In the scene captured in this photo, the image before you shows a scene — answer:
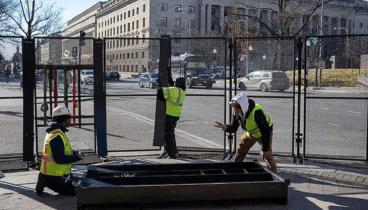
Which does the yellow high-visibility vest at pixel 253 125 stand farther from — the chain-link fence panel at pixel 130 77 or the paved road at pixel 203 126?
the chain-link fence panel at pixel 130 77

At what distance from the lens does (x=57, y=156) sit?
6.80 m

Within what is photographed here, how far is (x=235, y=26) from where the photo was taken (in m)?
66.1

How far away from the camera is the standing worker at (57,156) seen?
22.3 feet

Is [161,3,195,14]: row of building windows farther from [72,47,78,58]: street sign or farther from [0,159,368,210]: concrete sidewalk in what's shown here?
[0,159,368,210]: concrete sidewalk

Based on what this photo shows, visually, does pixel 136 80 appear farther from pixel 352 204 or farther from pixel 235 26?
pixel 235 26

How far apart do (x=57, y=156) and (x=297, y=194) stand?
373 centimetres

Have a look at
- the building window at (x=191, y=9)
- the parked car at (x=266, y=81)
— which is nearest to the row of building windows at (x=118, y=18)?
the building window at (x=191, y=9)

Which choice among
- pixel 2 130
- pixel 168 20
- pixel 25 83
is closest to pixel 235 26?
pixel 168 20

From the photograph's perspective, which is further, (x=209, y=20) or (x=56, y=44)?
(x=209, y=20)

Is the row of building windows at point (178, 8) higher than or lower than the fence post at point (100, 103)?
higher

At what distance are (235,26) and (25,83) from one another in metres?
58.8

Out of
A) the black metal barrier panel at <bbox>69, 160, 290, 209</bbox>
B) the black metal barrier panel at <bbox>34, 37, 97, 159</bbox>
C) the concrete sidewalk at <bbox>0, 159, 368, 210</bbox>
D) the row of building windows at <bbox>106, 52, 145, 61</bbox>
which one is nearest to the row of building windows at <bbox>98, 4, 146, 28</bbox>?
the row of building windows at <bbox>106, 52, 145, 61</bbox>

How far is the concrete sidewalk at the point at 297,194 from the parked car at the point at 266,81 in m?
2.48

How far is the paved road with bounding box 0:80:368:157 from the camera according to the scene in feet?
37.5
